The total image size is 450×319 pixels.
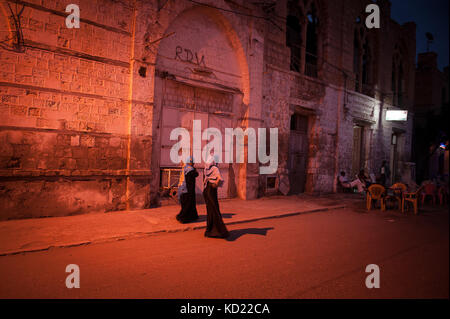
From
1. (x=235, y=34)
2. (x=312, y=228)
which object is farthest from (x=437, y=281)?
(x=235, y=34)

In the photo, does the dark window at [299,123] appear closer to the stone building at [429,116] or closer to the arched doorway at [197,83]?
the arched doorway at [197,83]

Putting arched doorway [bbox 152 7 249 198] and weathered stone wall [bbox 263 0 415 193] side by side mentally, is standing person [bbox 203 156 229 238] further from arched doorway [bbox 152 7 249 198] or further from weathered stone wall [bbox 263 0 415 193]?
weathered stone wall [bbox 263 0 415 193]

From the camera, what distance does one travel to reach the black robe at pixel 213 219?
6.06m

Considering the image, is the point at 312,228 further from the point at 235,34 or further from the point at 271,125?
the point at 235,34

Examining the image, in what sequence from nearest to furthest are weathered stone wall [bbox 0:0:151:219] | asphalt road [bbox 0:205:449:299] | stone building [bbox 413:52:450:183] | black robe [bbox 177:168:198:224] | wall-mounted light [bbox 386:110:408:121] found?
asphalt road [bbox 0:205:449:299] < weathered stone wall [bbox 0:0:151:219] < black robe [bbox 177:168:198:224] < wall-mounted light [bbox 386:110:408:121] < stone building [bbox 413:52:450:183]

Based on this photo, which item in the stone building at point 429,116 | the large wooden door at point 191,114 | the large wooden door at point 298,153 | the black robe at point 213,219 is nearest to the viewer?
the black robe at point 213,219

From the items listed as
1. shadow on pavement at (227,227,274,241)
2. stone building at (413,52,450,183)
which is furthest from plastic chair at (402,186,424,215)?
stone building at (413,52,450,183)

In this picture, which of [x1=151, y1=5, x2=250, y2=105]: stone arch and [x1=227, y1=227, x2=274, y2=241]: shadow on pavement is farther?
[x1=151, y1=5, x2=250, y2=105]: stone arch

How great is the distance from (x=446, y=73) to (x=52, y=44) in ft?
109

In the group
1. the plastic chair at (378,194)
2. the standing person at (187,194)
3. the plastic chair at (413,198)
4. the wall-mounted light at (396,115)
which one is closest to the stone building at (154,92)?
the standing person at (187,194)

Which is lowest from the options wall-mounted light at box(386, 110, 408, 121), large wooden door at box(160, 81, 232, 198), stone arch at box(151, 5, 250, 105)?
large wooden door at box(160, 81, 232, 198)

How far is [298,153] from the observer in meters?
14.4

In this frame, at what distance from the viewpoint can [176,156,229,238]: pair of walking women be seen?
6.10m
